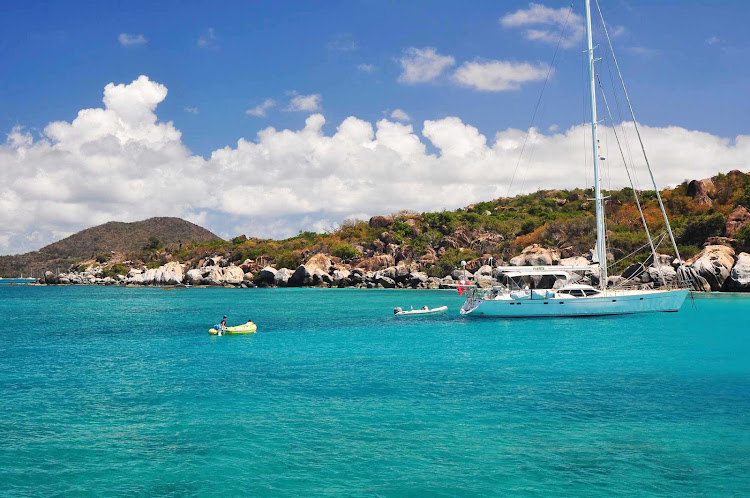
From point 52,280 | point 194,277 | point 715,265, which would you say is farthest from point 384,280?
point 52,280

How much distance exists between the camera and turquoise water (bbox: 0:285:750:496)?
1249cm

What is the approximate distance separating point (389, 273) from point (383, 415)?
8244 centimetres

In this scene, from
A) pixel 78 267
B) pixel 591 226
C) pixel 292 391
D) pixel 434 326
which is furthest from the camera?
pixel 78 267

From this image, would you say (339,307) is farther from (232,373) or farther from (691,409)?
(691,409)

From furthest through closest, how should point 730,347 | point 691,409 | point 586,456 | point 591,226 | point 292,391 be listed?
1. point 591,226
2. point 730,347
3. point 292,391
4. point 691,409
5. point 586,456

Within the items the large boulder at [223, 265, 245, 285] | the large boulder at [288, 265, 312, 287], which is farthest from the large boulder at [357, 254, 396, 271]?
the large boulder at [223, 265, 245, 285]

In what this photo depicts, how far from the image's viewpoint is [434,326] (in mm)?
40781

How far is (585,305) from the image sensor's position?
43.0 metres

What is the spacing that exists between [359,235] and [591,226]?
5784 cm

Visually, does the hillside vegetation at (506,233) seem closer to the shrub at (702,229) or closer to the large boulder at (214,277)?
the shrub at (702,229)

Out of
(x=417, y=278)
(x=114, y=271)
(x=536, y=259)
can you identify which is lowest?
(x=417, y=278)

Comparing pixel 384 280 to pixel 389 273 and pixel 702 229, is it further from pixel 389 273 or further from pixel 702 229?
pixel 702 229

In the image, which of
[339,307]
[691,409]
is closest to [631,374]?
[691,409]

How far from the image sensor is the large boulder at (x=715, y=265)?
206 feet
